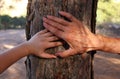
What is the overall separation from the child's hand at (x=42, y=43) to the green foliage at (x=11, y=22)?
14557 mm

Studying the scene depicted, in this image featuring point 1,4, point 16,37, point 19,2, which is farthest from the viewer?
point 19,2

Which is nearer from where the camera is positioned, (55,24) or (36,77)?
(55,24)

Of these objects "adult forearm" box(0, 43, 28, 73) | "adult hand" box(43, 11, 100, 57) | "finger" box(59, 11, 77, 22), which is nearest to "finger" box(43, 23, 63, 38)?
"adult hand" box(43, 11, 100, 57)

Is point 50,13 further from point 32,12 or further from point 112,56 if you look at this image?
point 112,56

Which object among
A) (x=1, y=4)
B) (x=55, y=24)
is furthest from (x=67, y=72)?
(x=1, y=4)

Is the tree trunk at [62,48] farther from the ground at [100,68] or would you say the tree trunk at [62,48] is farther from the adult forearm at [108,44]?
the ground at [100,68]

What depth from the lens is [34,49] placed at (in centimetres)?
174

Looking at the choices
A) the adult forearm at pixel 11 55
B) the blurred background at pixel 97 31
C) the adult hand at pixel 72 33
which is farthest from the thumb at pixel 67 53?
the blurred background at pixel 97 31

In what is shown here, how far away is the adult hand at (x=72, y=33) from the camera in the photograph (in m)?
1.66

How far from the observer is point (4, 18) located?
632 inches

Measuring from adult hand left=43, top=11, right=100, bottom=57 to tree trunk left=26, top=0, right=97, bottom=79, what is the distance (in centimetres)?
6

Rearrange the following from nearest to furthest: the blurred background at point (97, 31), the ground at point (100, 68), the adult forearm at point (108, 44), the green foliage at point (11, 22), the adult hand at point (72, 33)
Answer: the adult hand at point (72, 33), the adult forearm at point (108, 44), the ground at point (100, 68), the blurred background at point (97, 31), the green foliage at point (11, 22)

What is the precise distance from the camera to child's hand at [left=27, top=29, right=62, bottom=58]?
5.58 feet

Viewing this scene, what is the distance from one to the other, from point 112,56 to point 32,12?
334 inches
